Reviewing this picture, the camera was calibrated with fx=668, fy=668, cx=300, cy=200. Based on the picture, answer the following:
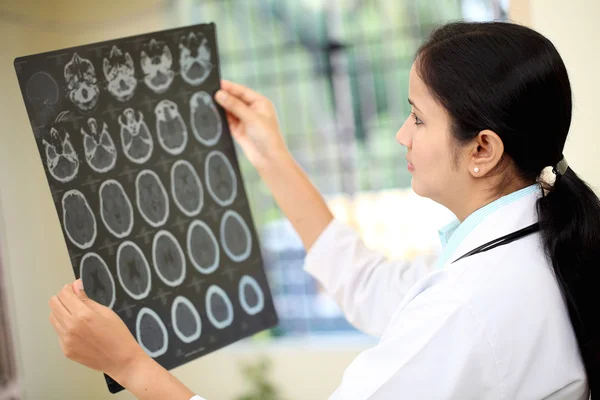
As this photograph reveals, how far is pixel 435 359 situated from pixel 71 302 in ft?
2.23

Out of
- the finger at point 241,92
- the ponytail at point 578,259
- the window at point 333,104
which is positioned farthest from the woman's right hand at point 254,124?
the window at point 333,104

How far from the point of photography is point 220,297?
1.64m

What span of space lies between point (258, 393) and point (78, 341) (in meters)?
2.38

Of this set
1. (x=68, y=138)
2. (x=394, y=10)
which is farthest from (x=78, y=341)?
(x=394, y=10)

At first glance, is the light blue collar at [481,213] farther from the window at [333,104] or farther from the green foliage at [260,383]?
the green foliage at [260,383]

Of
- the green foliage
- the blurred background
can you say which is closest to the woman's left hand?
the blurred background

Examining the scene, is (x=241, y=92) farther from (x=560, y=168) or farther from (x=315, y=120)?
(x=315, y=120)

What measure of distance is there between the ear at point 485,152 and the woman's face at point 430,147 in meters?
0.03

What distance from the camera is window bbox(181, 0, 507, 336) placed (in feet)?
11.2

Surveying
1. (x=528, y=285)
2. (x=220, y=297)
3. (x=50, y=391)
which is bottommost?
(x=50, y=391)

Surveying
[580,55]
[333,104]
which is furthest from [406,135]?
[333,104]

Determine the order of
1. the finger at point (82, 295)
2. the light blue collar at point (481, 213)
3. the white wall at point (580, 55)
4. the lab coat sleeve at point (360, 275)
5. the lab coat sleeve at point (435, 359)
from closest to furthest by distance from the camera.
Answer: the lab coat sleeve at point (435, 359)
the light blue collar at point (481, 213)
the finger at point (82, 295)
the lab coat sleeve at point (360, 275)
the white wall at point (580, 55)

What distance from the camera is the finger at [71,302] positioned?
4.07 ft

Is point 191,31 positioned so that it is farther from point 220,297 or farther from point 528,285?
point 528,285
